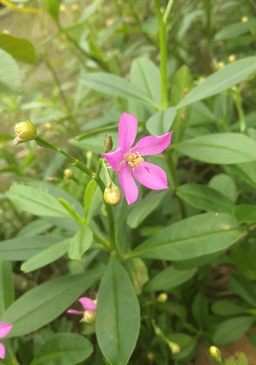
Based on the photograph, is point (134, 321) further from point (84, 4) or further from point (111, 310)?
point (84, 4)

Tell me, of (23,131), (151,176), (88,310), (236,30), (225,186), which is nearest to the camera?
(23,131)

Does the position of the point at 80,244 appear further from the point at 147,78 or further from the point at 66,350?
the point at 147,78

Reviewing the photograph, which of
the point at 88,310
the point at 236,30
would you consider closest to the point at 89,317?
the point at 88,310

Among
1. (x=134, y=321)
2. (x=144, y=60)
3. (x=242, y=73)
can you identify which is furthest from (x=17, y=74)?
(x=134, y=321)

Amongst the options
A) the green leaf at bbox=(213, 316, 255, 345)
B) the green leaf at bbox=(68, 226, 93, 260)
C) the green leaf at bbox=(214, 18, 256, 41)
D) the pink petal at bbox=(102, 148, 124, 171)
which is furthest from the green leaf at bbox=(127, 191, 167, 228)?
the green leaf at bbox=(214, 18, 256, 41)

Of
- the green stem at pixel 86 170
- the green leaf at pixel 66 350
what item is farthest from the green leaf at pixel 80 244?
the green leaf at pixel 66 350

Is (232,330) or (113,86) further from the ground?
(113,86)

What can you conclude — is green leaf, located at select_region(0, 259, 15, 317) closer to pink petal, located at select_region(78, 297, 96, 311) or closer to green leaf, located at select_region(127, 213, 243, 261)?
pink petal, located at select_region(78, 297, 96, 311)
